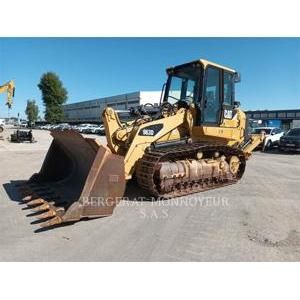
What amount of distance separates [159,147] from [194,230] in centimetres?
234

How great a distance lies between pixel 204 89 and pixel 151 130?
5.86 feet

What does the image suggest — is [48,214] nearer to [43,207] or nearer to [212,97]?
[43,207]

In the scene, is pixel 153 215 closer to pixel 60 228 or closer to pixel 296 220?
pixel 60 228

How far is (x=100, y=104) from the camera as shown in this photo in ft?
250

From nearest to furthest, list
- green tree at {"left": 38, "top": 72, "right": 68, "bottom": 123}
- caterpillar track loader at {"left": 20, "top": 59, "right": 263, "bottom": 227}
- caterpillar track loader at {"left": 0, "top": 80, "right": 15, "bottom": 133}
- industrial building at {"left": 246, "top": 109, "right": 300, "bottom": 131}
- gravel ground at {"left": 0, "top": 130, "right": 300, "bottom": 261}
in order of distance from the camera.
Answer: gravel ground at {"left": 0, "top": 130, "right": 300, "bottom": 261}
caterpillar track loader at {"left": 20, "top": 59, "right": 263, "bottom": 227}
caterpillar track loader at {"left": 0, "top": 80, "right": 15, "bottom": 133}
industrial building at {"left": 246, "top": 109, "right": 300, "bottom": 131}
green tree at {"left": 38, "top": 72, "right": 68, "bottom": 123}

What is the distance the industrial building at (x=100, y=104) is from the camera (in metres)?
53.8

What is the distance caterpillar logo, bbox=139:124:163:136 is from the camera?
21.9 ft

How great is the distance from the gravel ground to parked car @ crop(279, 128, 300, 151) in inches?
482

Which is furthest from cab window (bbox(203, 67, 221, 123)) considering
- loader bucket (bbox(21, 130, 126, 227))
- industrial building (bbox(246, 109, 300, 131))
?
industrial building (bbox(246, 109, 300, 131))

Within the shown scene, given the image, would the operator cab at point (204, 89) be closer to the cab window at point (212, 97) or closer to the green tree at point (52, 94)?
the cab window at point (212, 97)

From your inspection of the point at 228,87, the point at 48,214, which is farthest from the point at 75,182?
the point at 228,87

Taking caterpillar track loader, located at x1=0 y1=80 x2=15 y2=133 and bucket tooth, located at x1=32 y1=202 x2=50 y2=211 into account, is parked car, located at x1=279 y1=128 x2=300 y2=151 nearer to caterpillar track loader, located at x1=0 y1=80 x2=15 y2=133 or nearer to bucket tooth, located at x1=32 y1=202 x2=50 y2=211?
bucket tooth, located at x1=32 y1=202 x2=50 y2=211

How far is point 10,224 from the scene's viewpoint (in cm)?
529

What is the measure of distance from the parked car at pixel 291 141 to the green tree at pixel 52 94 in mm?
56666
